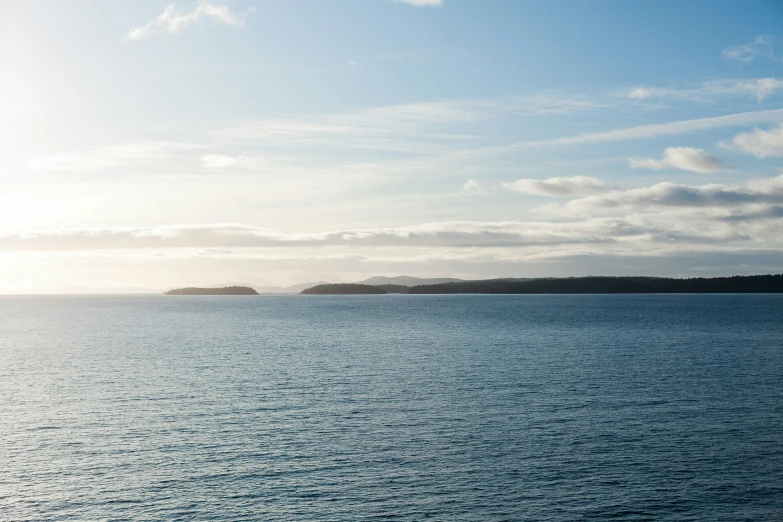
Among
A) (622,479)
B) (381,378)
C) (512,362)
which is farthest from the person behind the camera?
(512,362)

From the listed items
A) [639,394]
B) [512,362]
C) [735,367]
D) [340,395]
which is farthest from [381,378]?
[735,367]

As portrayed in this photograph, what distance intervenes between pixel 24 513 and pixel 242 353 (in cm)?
8495

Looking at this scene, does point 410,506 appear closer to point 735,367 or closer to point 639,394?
point 639,394

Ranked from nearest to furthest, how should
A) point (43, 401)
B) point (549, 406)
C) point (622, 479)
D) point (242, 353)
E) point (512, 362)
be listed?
point (622, 479) < point (549, 406) < point (43, 401) < point (512, 362) < point (242, 353)

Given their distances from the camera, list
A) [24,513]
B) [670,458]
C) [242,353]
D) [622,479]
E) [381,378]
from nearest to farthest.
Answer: [24,513] → [622,479] → [670,458] → [381,378] → [242,353]

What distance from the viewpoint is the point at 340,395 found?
7706cm

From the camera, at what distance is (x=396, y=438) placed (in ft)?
184

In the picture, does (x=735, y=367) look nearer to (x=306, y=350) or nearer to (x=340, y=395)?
(x=340, y=395)

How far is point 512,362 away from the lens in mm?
106250

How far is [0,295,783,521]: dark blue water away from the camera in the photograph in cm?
4222

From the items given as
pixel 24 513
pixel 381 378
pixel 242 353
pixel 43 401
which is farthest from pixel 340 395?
pixel 242 353

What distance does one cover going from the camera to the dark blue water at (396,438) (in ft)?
139

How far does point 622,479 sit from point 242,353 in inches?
3610

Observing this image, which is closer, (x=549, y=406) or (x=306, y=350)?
(x=549, y=406)
